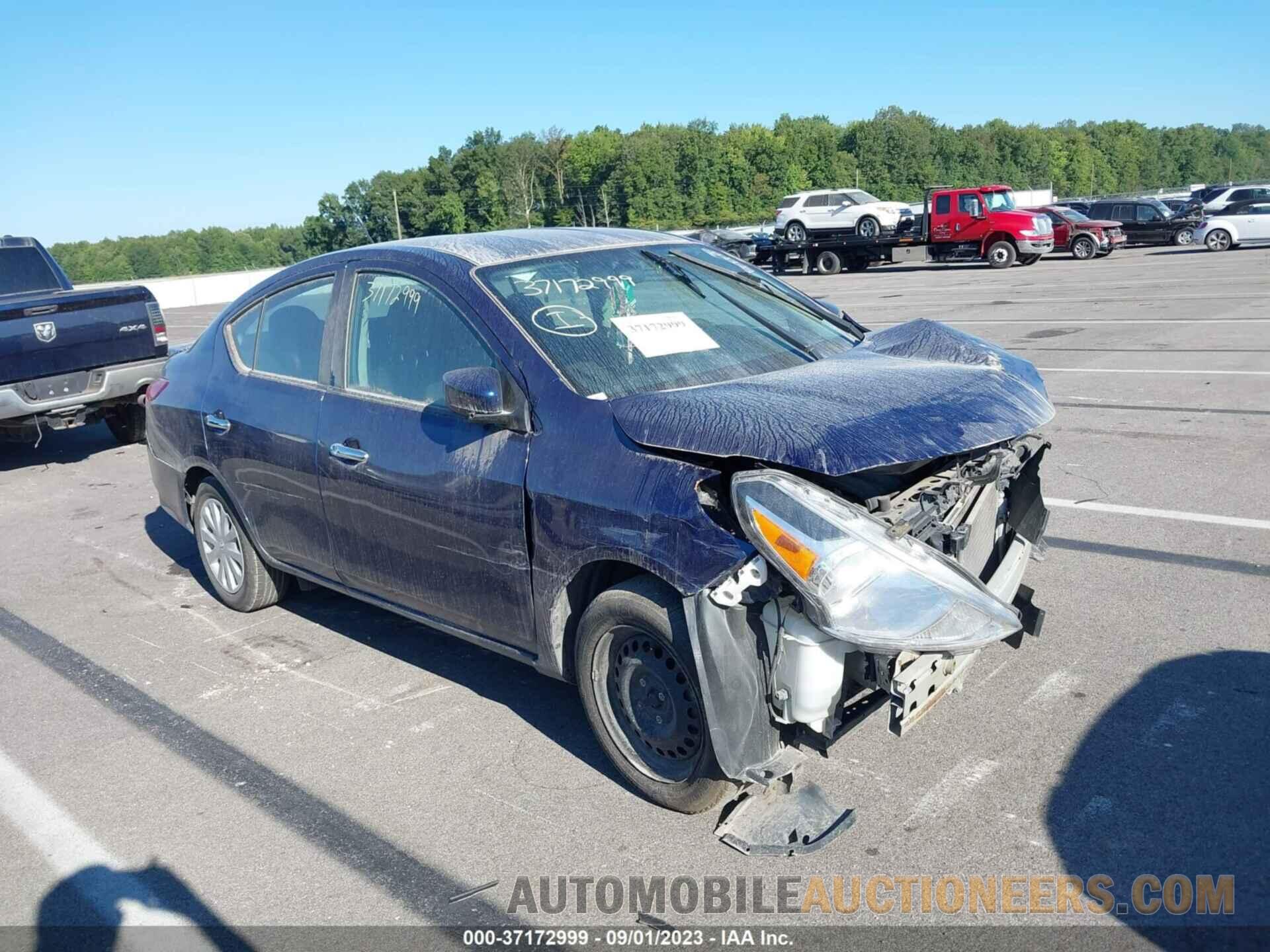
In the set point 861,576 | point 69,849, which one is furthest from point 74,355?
point 861,576

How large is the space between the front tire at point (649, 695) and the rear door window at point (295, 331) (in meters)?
2.03

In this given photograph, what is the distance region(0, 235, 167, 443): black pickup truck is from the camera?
352 inches

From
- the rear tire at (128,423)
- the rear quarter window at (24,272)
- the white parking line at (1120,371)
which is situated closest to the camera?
the white parking line at (1120,371)

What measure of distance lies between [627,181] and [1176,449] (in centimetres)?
7251

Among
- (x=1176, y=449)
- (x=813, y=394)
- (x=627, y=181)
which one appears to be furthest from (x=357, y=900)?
(x=627, y=181)

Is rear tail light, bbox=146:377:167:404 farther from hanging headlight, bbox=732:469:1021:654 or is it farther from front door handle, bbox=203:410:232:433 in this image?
hanging headlight, bbox=732:469:1021:654

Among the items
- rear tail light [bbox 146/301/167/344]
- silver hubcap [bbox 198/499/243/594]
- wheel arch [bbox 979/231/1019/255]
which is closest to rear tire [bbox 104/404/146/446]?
rear tail light [bbox 146/301/167/344]

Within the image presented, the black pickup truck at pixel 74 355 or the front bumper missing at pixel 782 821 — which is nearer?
the front bumper missing at pixel 782 821

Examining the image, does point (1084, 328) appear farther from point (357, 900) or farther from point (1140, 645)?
point (357, 900)

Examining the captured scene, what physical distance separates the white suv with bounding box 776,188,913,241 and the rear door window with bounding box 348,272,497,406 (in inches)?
1148

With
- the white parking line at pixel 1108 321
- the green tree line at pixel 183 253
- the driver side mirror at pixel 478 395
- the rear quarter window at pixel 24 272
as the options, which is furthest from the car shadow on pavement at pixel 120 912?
the green tree line at pixel 183 253

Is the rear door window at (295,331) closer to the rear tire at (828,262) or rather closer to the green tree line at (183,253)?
the rear tire at (828,262)

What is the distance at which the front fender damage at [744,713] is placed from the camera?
10.1 ft

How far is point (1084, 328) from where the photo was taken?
13961mm
